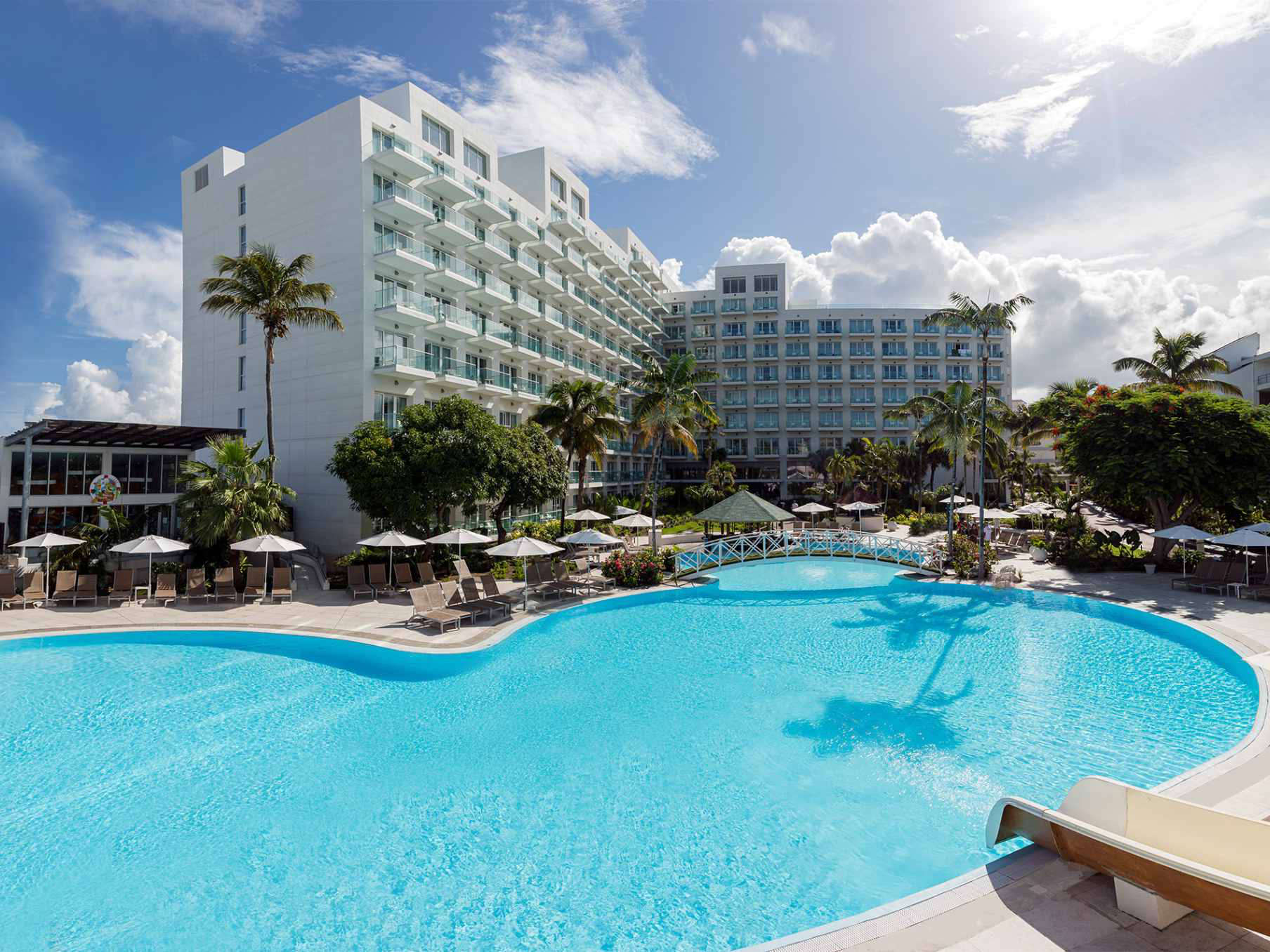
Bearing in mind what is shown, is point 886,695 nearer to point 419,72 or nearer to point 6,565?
point 6,565

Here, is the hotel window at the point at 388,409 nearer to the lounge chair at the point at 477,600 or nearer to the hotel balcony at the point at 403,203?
the hotel balcony at the point at 403,203

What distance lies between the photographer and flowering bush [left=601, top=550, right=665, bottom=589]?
68.4 ft

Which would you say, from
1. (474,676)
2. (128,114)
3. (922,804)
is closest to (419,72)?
(128,114)

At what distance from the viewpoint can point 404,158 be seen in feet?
89.4

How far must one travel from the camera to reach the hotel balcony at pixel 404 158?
2691 cm

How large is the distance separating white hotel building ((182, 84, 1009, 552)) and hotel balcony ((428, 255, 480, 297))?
0.11m

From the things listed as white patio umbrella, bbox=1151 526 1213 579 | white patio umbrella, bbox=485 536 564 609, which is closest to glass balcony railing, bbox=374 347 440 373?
white patio umbrella, bbox=485 536 564 609

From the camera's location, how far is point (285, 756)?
30.0ft

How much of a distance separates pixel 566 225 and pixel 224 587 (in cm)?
3181

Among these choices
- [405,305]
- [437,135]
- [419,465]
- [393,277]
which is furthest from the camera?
[437,135]

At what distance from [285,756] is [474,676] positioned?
3.99 m

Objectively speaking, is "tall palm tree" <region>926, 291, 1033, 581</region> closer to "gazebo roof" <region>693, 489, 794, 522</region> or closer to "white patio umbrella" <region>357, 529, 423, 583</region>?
"gazebo roof" <region>693, 489, 794, 522</region>

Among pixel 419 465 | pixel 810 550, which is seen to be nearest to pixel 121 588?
pixel 419 465

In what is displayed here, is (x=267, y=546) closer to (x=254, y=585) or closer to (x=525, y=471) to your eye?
(x=254, y=585)
